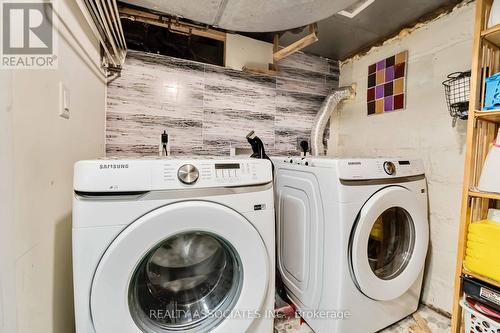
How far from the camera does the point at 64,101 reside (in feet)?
2.88

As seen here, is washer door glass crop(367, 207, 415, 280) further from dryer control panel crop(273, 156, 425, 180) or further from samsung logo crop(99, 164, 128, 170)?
samsung logo crop(99, 164, 128, 170)

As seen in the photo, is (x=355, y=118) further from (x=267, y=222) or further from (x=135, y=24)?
(x=135, y=24)

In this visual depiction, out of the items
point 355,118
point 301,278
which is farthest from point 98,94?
point 355,118

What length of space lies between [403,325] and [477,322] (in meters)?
0.38

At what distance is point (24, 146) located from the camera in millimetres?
648

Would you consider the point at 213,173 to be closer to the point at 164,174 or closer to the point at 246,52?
the point at 164,174

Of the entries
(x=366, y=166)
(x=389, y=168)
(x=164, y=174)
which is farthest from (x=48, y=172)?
(x=389, y=168)

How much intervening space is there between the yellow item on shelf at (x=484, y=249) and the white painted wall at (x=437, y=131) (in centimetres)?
32

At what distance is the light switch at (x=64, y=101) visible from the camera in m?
0.86

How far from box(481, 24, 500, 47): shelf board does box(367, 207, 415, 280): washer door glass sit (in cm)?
88

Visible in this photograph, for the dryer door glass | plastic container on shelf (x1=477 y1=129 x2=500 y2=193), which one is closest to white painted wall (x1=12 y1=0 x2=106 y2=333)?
the dryer door glass

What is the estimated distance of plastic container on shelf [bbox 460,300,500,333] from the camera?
98 cm
